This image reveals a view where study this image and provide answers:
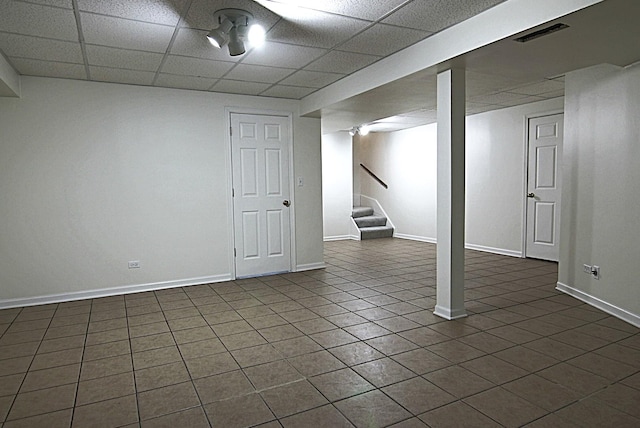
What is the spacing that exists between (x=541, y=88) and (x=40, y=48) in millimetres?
5372

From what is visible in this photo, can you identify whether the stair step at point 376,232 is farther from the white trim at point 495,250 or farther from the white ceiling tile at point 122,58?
the white ceiling tile at point 122,58

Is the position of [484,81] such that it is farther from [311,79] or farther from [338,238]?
[338,238]

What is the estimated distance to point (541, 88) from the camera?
512 centimetres

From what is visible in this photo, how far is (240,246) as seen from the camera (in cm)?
535

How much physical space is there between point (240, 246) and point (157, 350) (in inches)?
93.5

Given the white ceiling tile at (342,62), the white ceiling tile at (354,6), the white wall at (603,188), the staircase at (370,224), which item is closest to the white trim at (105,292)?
the white ceiling tile at (342,62)

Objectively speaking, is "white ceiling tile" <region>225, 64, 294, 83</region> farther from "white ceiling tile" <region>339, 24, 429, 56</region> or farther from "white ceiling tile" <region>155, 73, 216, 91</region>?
"white ceiling tile" <region>339, 24, 429, 56</region>

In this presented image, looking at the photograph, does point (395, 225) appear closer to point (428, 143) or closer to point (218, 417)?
point (428, 143)

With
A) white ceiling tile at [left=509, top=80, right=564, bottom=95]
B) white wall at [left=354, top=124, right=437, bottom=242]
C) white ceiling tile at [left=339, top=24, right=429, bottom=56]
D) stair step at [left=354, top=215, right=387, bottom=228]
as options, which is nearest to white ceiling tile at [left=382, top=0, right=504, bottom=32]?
white ceiling tile at [left=339, top=24, right=429, bottom=56]

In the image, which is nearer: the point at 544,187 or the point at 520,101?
the point at 520,101

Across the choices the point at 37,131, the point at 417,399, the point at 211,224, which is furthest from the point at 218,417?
the point at 37,131

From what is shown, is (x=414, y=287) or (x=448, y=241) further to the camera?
(x=414, y=287)

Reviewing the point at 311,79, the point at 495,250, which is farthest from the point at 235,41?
the point at 495,250

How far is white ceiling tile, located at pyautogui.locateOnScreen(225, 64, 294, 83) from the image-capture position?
4059 mm
